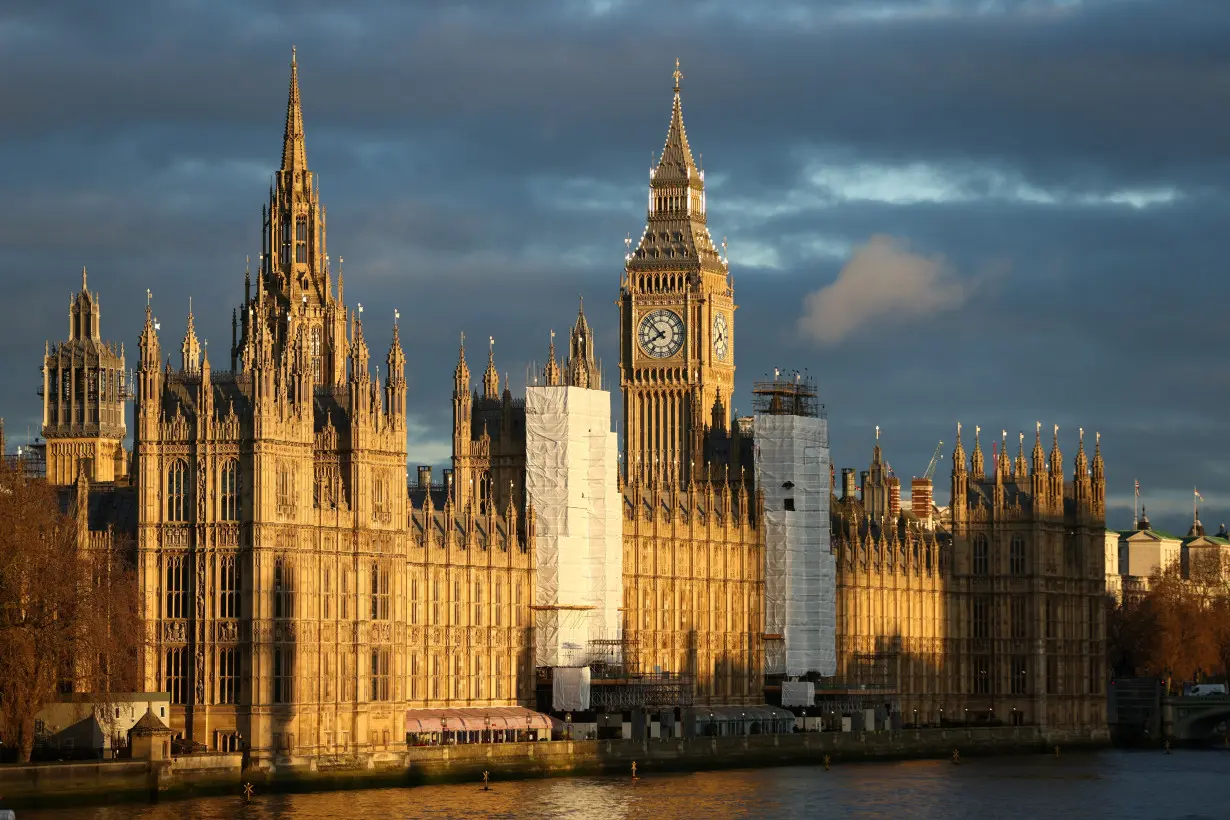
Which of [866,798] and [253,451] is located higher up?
[253,451]

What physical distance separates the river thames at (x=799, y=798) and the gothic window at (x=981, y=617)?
28288mm

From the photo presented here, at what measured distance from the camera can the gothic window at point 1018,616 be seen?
195750 millimetres

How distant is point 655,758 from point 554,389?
20475mm

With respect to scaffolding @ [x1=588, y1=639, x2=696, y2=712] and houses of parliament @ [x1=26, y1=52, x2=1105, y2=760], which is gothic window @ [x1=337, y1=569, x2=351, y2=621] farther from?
scaffolding @ [x1=588, y1=639, x2=696, y2=712]

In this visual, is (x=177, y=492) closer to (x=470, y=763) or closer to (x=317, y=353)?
(x=470, y=763)

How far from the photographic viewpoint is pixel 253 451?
413 feet

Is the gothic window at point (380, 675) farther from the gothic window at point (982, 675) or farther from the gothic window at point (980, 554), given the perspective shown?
the gothic window at point (980, 554)

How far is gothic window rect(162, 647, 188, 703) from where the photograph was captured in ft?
413

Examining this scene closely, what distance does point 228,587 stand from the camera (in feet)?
414

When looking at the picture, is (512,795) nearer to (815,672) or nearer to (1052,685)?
(815,672)

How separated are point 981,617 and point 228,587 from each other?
8267cm

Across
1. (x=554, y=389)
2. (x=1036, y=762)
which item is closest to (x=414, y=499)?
(x=554, y=389)

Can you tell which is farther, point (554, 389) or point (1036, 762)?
point (1036, 762)

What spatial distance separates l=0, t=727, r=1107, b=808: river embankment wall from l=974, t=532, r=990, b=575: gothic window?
46.4 ft
